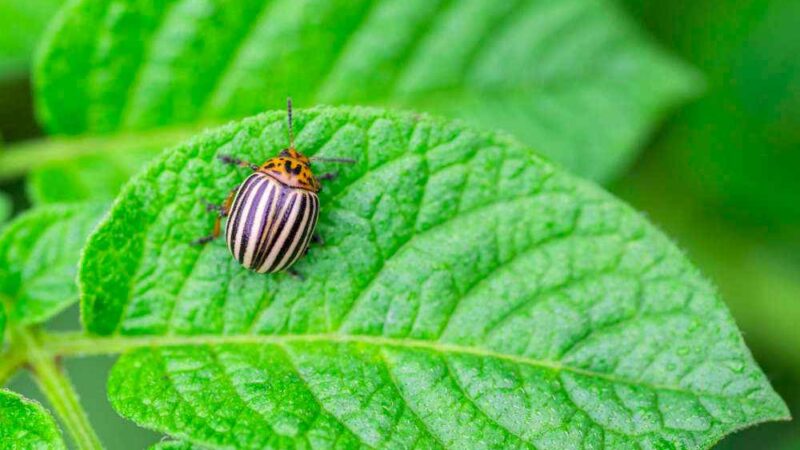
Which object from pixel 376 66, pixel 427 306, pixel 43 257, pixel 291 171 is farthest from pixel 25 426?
pixel 376 66

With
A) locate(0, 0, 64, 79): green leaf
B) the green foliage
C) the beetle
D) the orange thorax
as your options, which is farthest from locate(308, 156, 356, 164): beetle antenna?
the green foliage

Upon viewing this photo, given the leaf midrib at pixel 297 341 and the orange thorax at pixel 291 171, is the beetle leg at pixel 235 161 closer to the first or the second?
the orange thorax at pixel 291 171

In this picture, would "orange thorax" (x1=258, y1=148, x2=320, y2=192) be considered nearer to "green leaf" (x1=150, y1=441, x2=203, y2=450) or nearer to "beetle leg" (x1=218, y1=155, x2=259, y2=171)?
"beetle leg" (x1=218, y1=155, x2=259, y2=171)

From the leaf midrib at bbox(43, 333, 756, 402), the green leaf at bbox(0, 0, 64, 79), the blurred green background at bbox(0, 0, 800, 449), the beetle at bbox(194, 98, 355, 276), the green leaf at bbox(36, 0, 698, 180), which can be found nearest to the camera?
the leaf midrib at bbox(43, 333, 756, 402)

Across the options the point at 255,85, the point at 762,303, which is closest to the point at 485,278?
the point at 255,85

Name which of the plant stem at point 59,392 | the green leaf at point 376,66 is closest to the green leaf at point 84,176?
the green leaf at point 376,66

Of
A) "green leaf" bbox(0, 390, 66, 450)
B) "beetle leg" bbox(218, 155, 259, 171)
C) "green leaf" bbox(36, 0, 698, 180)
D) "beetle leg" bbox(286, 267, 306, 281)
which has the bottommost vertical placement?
"green leaf" bbox(0, 390, 66, 450)

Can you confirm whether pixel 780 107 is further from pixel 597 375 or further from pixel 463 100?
pixel 597 375
